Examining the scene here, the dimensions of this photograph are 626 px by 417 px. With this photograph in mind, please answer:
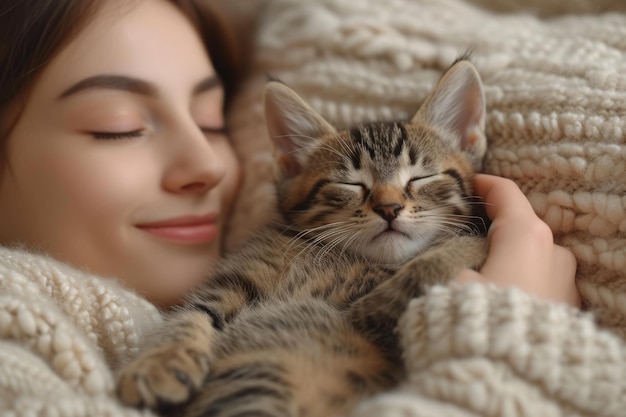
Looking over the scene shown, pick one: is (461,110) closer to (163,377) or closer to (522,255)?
(522,255)

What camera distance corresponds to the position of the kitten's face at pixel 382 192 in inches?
41.6

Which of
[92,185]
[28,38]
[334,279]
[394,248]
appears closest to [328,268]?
[334,279]

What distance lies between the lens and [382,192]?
1063 millimetres

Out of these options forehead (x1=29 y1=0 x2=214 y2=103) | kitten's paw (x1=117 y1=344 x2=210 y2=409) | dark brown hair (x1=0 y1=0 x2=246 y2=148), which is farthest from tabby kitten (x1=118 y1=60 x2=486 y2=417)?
dark brown hair (x1=0 y1=0 x2=246 y2=148)

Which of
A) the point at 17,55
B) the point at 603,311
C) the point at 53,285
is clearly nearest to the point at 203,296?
the point at 53,285

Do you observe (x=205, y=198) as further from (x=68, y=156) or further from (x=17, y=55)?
(x=17, y=55)

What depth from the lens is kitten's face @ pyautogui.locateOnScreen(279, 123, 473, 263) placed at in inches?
41.6

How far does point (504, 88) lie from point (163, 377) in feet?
2.94

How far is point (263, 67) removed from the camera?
1556 mm

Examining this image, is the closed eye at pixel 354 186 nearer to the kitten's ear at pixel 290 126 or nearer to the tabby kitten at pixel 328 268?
the tabby kitten at pixel 328 268

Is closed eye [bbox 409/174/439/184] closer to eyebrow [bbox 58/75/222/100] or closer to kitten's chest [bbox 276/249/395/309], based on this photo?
kitten's chest [bbox 276/249/395/309]

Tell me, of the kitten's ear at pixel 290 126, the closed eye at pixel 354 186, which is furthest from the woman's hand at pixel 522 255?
the kitten's ear at pixel 290 126

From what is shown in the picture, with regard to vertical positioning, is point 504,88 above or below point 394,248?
above

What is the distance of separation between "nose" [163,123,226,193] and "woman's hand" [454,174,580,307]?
0.58m
